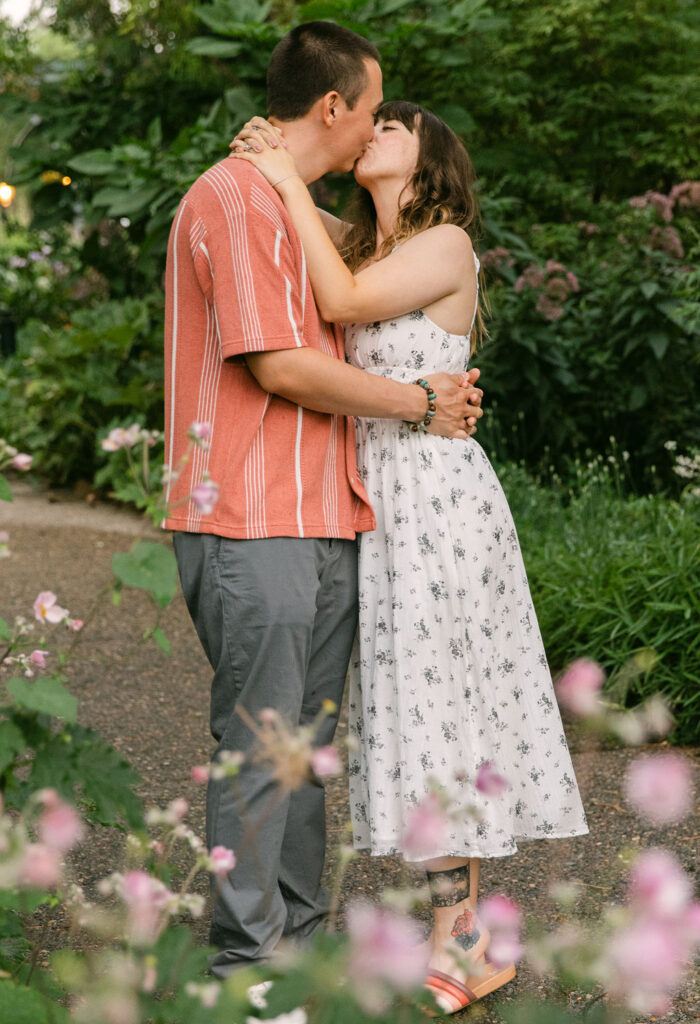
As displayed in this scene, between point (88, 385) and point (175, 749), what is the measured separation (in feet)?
13.5

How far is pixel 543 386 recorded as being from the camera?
19.7 ft

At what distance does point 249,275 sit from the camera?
194 cm

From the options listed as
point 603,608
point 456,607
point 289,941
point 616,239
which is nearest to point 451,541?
point 456,607

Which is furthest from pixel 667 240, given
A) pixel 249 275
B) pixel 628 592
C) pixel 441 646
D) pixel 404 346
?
pixel 249 275

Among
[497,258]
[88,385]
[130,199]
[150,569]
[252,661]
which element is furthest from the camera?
[88,385]

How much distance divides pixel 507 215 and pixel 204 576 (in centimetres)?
595

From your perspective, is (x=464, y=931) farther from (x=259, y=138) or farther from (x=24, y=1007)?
(x=259, y=138)

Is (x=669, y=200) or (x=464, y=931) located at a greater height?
(x=669, y=200)

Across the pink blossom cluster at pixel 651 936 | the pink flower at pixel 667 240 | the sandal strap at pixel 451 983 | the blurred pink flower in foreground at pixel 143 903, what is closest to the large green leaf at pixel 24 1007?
the blurred pink flower in foreground at pixel 143 903

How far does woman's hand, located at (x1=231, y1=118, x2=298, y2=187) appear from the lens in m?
2.08

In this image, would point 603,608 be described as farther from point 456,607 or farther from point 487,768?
point 487,768

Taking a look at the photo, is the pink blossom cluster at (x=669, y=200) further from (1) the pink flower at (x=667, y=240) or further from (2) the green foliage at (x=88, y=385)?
(2) the green foliage at (x=88, y=385)

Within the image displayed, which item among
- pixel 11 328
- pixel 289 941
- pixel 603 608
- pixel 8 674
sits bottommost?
pixel 11 328

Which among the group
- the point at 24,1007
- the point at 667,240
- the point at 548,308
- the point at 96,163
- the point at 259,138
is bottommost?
the point at 548,308
